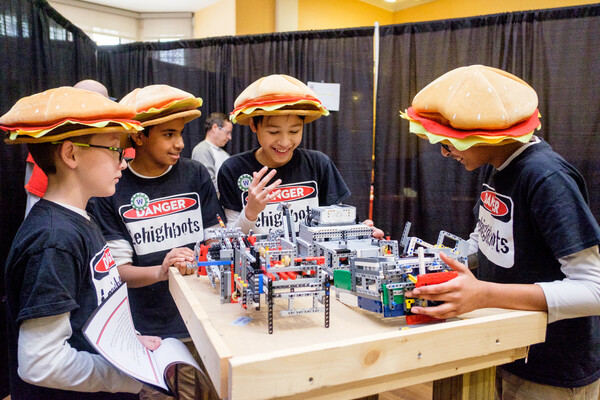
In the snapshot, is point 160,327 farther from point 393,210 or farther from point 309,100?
point 393,210

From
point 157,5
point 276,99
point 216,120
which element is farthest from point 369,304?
point 157,5

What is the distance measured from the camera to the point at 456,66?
12.7ft

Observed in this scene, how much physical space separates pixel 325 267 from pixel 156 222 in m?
0.86

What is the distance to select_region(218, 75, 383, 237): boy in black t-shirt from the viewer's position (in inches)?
78.0

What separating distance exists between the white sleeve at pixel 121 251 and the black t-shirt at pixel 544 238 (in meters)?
1.48

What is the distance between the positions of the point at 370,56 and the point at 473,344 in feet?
11.4

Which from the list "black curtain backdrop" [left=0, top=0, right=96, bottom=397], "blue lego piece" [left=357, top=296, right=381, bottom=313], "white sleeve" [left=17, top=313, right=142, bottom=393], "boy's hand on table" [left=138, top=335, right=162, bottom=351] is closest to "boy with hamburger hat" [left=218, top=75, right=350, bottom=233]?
"boy's hand on table" [left=138, top=335, right=162, bottom=351]

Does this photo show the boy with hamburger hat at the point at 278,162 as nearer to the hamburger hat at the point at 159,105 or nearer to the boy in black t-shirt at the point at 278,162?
the boy in black t-shirt at the point at 278,162

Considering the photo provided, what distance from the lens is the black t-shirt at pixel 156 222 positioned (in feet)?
5.98

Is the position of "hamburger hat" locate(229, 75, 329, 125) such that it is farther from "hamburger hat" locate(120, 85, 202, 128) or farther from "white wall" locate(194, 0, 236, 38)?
"white wall" locate(194, 0, 236, 38)

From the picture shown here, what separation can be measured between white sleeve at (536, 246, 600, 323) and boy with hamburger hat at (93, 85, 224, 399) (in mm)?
1373

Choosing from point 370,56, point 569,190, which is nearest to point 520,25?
point 370,56

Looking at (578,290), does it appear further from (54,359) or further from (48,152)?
(48,152)

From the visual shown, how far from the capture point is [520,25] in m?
3.62
